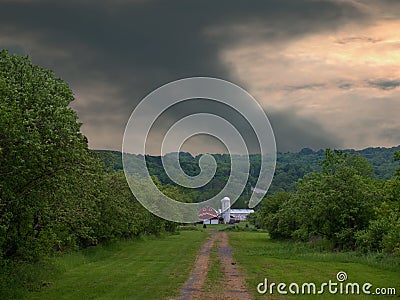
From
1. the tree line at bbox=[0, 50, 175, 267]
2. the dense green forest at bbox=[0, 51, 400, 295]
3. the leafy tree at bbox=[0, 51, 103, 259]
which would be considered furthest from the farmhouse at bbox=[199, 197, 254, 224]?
the leafy tree at bbox=[0, 51, 103, 259]

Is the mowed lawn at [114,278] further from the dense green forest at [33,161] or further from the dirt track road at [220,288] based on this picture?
the dense green forest at [33,161]

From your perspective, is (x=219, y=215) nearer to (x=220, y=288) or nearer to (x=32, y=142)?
(x=220, y=288)

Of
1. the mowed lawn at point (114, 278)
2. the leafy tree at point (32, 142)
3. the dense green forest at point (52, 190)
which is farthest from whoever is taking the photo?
the mowed lawn at point (114, 278)

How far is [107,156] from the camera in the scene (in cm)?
5212

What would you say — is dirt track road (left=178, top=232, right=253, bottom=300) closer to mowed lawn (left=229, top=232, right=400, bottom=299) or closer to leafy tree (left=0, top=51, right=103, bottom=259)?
mowed lawn (left=229, top=232, right=400, bottom=299)

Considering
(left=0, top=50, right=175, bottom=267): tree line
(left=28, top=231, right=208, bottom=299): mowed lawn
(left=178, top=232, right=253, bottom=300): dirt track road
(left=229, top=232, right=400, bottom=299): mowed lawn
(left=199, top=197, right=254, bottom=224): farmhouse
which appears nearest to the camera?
(left=0, top=50, right=175, bottom=267): tree line

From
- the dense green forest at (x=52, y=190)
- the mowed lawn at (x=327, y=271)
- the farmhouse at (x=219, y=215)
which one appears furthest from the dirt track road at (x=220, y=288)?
the farmhouse at (x=219, y=215)

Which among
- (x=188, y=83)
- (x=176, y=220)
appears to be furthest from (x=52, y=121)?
(x=176, y=220)

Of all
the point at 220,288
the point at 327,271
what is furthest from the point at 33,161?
the point at 327,271

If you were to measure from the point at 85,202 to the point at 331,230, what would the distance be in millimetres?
26025

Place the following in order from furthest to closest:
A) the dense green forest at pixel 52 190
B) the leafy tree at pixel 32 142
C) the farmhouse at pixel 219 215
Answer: the farmhouse at pixel 219 215 < the dense green forest at pixel 52 190 < the leafy tree at pixel 32 142

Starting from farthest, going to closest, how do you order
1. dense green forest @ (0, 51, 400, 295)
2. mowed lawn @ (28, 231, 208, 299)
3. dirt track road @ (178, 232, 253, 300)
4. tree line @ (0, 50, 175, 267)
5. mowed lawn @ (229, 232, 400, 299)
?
mowed lawn @ (229, 232, 400, 299) < mowed lawn @ (28, 231, 208, 299) < dirt track road @ (178, 232, 253, 300) < dense green forest @ (0, 51, 400, 295) < tree line @ (0, 50, 175, 267)

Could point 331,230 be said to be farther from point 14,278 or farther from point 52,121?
point 52,121

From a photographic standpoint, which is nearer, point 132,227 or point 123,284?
point 123,284
